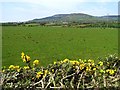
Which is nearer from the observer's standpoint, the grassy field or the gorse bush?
the gorse bush

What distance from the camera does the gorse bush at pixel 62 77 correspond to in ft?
28.1

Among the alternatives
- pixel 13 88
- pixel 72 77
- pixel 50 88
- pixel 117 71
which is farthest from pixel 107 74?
pixel 13 88

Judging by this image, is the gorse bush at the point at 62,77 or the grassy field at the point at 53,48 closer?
the gorse bush at the point at 62,77

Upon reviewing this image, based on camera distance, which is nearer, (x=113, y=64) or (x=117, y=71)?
(x=117, y=71)

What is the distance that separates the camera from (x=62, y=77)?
9.03 metres

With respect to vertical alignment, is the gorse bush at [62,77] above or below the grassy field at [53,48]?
above

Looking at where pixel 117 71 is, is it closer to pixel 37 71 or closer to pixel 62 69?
pixel 62 69

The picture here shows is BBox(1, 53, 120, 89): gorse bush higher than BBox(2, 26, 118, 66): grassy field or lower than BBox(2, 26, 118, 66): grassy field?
higher

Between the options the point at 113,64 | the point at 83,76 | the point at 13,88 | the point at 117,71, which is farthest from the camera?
the point at 113,64

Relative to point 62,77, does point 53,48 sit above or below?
below

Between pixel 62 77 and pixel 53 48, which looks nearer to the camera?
pixel 62 77

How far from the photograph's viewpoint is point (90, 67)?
941cm

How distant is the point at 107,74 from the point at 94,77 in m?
0.48

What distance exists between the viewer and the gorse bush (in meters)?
8.56
